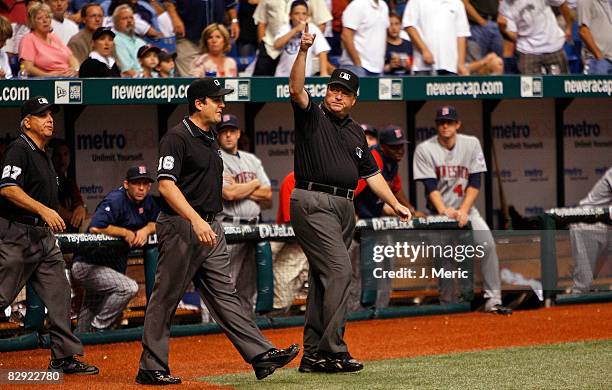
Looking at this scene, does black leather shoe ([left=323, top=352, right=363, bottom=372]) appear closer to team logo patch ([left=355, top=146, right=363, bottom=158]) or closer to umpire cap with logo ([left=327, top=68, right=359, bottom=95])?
team logo patch ([left=355, top=146, right=363, bottom=158])

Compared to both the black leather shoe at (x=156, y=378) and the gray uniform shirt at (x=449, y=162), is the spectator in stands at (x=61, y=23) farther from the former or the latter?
the black leather shoe at (x=156, y=378)

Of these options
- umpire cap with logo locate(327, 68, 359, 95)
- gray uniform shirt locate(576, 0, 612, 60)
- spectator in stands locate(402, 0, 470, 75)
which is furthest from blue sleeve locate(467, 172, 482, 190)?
umpire cap with logo locate(327, 68, 359, 95)

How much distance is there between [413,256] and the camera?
10.6m

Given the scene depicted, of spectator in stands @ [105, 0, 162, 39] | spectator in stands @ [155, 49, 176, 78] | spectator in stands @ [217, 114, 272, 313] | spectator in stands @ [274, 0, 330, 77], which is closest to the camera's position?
spectator in stands @ [217, 114, 272, 313]

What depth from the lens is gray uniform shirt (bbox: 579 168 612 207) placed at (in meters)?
A: 11.6

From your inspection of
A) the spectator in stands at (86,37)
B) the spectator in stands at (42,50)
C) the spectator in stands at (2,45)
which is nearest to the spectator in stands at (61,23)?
the spectator in stands at (86,37)

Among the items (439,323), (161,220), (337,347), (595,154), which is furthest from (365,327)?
(595,154)

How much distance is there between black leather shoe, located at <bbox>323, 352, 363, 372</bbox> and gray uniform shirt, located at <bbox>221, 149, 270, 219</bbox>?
10.2 ft

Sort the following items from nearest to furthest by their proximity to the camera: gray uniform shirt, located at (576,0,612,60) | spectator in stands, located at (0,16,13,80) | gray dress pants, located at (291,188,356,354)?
gray dress pants, located at (291,188,356,354) < spectator in stands, located at (0,16,13,80) < gray uniform shirt, located at (576,0,612,60)

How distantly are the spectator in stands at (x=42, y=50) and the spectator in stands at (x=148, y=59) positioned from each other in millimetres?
787

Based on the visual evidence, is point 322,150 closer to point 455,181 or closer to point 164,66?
point 455,181

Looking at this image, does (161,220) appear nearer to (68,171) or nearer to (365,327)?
(365,327)

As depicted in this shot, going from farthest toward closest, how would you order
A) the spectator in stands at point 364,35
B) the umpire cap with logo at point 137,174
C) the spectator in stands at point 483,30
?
the spectator in stands at point 483,30, the spectator in stands at point 364,35, the umpire cap with logo at point 137,174

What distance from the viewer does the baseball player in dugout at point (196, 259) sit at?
693 centimetres
